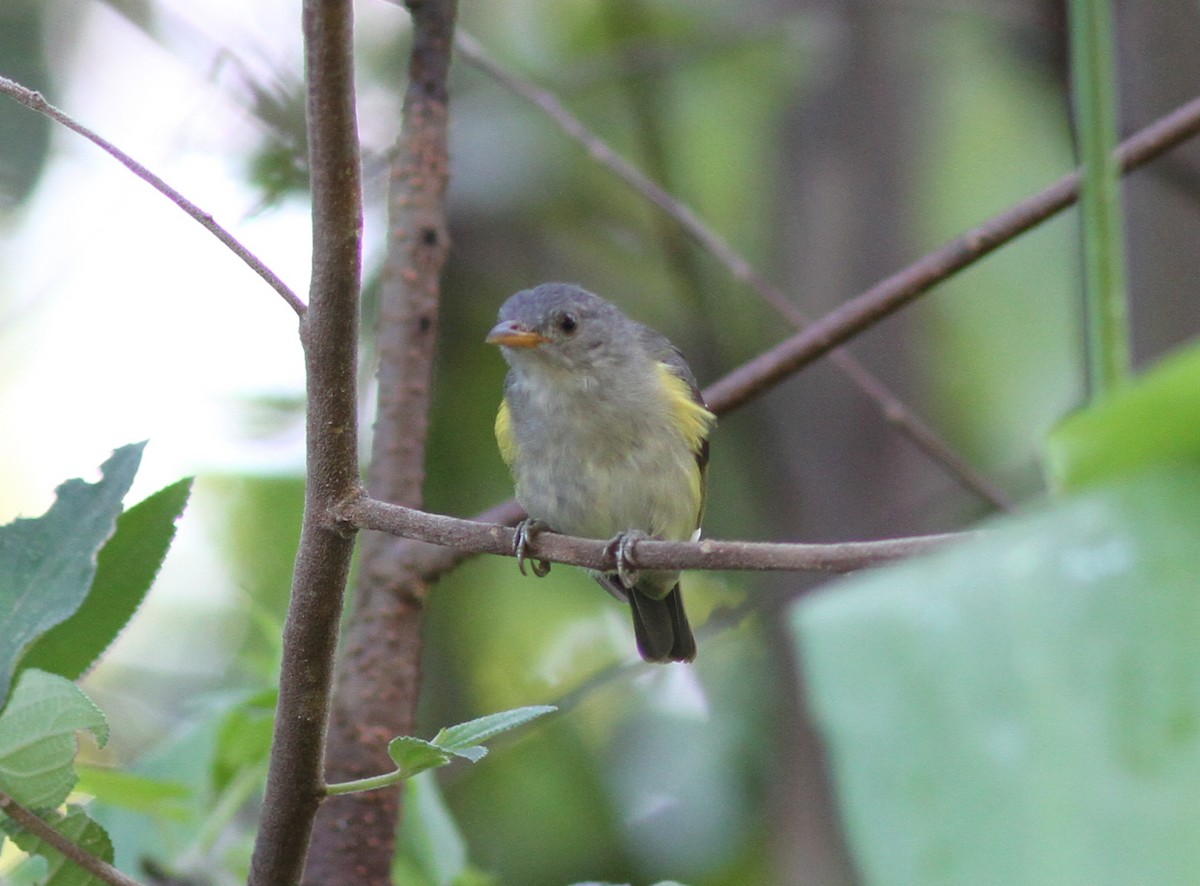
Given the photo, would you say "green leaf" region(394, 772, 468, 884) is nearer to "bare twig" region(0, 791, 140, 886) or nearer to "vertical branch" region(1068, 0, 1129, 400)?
"bare twig" region(0, 791, 140, 886)

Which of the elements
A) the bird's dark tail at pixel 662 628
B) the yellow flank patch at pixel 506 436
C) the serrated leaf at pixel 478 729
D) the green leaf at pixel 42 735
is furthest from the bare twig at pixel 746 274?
the green leaf at pixel 42 735

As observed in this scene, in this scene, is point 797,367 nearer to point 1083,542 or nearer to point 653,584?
point 653,584

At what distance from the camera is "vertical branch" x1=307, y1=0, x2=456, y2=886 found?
7.16ft

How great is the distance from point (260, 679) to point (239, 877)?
1.77 ft

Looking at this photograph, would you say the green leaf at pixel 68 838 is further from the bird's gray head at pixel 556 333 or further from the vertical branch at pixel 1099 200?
the bird's gray head at pixel 556 333

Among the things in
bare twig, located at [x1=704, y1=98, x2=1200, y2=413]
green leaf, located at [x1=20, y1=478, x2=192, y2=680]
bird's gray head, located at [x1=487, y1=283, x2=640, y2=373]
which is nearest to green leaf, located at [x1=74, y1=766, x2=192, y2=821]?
green leaf, located at [x1=20, y1=478, x2=192, y2=680]

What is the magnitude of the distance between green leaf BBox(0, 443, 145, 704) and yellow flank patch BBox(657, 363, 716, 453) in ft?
7.11

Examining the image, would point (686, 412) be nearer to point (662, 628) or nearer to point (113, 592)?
point (662, 628)

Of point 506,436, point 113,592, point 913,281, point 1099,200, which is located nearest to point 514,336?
point 506,436

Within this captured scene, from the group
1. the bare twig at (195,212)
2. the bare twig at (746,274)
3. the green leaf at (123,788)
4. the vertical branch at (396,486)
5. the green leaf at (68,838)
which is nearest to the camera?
the bare twig at (195,212)

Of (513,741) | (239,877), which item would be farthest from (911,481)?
(239,877)

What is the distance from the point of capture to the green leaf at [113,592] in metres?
1.51

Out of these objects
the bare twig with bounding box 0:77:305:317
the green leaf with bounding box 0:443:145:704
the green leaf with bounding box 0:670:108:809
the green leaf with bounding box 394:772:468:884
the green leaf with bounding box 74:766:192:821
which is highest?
the bare twig with bounding box 0:77:305:317

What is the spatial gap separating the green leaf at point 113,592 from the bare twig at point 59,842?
7.6 inches
